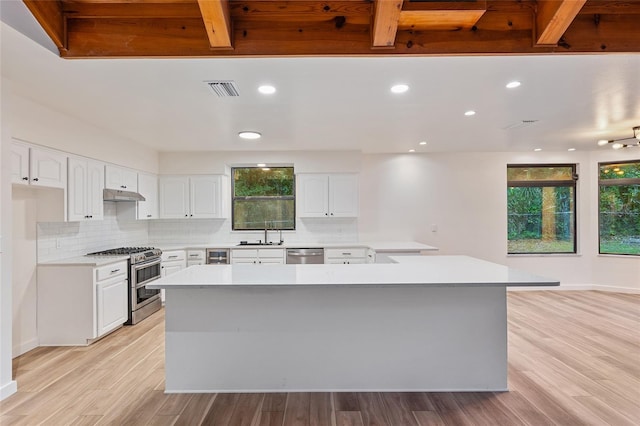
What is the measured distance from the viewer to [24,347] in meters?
3.23

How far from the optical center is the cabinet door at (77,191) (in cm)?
350

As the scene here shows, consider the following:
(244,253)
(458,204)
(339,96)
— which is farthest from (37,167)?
(458,204)

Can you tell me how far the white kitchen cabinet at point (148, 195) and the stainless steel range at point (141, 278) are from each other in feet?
2.23

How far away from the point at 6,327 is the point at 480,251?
6.28 m

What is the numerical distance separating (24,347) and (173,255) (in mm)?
2014

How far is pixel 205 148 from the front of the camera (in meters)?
5.17

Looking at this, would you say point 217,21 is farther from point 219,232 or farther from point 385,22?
point 219,232

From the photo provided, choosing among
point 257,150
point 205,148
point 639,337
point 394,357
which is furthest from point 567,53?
point 205,148

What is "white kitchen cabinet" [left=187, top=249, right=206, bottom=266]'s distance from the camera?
17.0ft

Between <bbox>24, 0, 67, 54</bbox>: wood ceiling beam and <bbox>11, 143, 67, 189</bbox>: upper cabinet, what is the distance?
61.0 inches

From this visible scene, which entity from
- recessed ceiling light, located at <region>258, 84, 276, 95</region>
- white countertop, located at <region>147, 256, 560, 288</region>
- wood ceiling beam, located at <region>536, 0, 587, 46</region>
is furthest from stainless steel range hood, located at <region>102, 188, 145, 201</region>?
wood ceiling beam, located at <region>536, 0, 587, 46</region>

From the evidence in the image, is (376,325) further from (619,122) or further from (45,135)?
(619,122)

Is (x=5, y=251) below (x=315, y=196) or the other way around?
below

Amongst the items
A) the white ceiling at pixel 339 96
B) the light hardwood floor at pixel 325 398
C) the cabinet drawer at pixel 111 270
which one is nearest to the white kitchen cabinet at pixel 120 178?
the white ceiling at pixel 339 96
